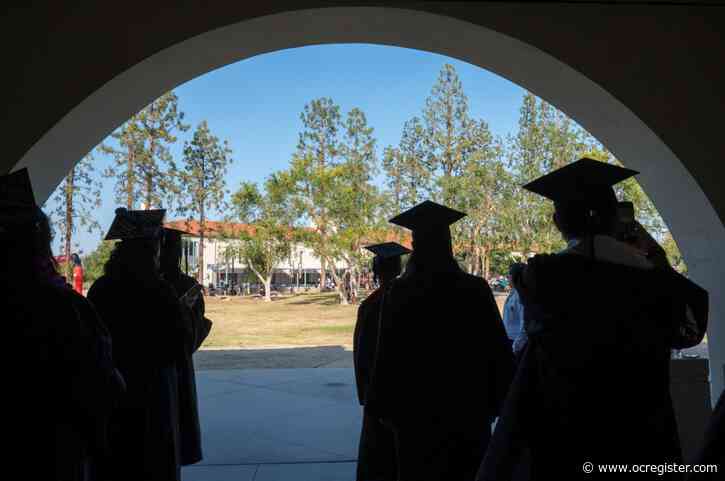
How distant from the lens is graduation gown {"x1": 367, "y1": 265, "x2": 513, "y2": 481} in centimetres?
253

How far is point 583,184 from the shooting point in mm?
1885

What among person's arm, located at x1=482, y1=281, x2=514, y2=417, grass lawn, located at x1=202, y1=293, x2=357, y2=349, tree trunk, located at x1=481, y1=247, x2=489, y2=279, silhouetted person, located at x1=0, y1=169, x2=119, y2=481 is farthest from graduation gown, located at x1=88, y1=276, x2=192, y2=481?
tree trunk, located at x1=481, y1=247, x2=489, y2=279

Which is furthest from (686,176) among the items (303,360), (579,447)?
(303,360)

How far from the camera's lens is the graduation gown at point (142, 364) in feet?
9.43

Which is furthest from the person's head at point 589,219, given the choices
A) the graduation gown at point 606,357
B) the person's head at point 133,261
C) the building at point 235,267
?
the building at point 235,267

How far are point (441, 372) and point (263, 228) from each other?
33.8m

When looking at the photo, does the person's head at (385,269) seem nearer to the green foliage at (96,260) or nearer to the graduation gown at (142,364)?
the graduation gown at (142,364)

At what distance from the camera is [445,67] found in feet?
95.6

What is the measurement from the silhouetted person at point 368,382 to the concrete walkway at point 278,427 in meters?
0.84

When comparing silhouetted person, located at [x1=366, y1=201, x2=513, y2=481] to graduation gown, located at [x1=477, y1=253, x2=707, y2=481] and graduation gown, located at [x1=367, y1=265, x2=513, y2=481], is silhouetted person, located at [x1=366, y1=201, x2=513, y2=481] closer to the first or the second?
graduation gown, located at [x1=367, y1=265, x2=513, y2=481]

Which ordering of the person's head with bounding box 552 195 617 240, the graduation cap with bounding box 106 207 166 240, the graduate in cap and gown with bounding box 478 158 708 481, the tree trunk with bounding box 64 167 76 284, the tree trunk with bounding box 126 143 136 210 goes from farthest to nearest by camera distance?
the tree trunk with bounding box 126 143 136 210, the tree trunk with bounding box 64 167 76 284, the graduation cap with bounding box 106 207 166 240, the person's head with bounding box 552 195 617 240, the graduate in cap and gown with bounding box 478 158 708 481

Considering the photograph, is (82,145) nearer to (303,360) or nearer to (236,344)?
(303,360)

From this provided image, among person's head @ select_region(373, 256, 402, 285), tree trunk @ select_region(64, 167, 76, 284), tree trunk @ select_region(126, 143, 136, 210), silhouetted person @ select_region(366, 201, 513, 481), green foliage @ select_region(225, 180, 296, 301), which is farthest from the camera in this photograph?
green foliage @ select_region(225, 180, 296, 301)

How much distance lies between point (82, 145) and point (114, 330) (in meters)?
1.63
